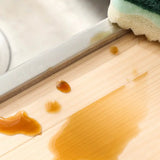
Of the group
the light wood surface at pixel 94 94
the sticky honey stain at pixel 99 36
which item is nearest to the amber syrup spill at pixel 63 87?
the light wood surface at pixel 94 94

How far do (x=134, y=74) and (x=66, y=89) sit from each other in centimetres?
17

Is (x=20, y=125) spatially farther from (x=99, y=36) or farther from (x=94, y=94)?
(x=99, y=36)

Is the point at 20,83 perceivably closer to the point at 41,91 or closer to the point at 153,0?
the point at 41,91

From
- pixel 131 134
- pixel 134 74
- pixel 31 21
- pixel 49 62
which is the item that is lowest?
pixel 131 134

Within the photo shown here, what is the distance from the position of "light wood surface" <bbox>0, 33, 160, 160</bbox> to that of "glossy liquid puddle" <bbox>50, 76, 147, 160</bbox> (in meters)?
0.01

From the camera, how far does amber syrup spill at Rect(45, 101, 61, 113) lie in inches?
23.9

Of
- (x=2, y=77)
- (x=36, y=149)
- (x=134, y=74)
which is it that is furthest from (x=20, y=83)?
(x=134, y=74)

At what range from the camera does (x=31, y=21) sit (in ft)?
3.02

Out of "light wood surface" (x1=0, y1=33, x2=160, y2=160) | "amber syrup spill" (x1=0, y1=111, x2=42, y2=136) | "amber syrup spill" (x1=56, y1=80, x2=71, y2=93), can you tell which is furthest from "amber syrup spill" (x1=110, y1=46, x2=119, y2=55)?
"amber syrup spill" (x1=0, y1=111, x2=42, y2=136)

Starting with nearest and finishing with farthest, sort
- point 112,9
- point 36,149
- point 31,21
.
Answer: point 36,149, point 112,9, point 31,21

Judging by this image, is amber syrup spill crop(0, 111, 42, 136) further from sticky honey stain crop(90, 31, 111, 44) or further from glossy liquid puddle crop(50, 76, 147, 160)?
sticky honey stain crop(90, 31, 111, 44)

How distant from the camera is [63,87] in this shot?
24.8 inches

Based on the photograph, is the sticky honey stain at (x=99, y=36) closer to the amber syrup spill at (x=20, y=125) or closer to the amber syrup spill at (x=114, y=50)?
the amber syrup spill at (x=114, y=50)

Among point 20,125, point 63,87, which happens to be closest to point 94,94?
point 63,87
